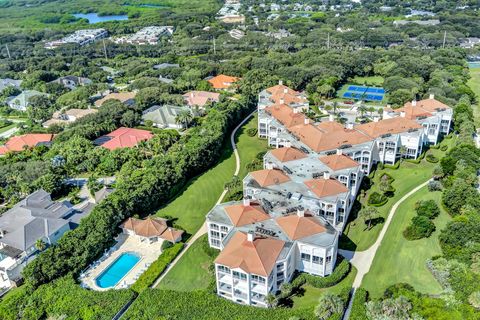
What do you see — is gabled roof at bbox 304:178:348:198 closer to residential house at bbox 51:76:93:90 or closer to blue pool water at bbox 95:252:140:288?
blue pool water at bbox 95:252:140:288

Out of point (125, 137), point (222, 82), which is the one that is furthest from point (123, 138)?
point (222, 82)

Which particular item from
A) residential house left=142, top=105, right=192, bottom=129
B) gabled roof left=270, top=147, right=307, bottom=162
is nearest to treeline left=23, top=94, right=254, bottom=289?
residential house left=142, top=105, right=192, bottom=129

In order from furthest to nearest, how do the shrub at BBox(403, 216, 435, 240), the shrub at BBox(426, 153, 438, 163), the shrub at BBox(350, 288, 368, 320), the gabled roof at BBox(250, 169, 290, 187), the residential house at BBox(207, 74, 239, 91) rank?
the residential house at BBox(207, 74, 239, 91), the shrub at BBox(426, 153, 438, 163), the gabled roof at BBox(250, 169, 290, 187), the shrub at BBox(403, 216, 435, 240), the shrub at BBox(350, 288, 368, 320)

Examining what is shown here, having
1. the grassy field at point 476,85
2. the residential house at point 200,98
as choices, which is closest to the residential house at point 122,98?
the residential house at point 200,98

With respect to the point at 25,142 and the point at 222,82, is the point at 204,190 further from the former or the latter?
the point at 222,82

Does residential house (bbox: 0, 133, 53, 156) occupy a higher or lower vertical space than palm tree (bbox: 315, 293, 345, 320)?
lower

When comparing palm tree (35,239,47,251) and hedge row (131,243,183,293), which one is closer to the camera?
hedge row (131,243,183,293)

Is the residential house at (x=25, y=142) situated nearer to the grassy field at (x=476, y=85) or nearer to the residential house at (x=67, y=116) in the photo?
the residential house at (x=67, y=116)

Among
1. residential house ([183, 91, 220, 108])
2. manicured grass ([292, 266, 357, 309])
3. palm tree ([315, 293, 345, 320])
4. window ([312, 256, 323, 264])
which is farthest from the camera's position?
residential house ([183, 91, 220, 108])

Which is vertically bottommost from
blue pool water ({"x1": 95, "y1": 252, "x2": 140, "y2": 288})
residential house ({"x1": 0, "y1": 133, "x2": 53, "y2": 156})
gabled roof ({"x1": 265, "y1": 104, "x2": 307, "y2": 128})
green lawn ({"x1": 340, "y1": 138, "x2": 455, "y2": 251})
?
green lawn ({"x1": 340, "y1": 138, "x2": 455, "y2": 251})
